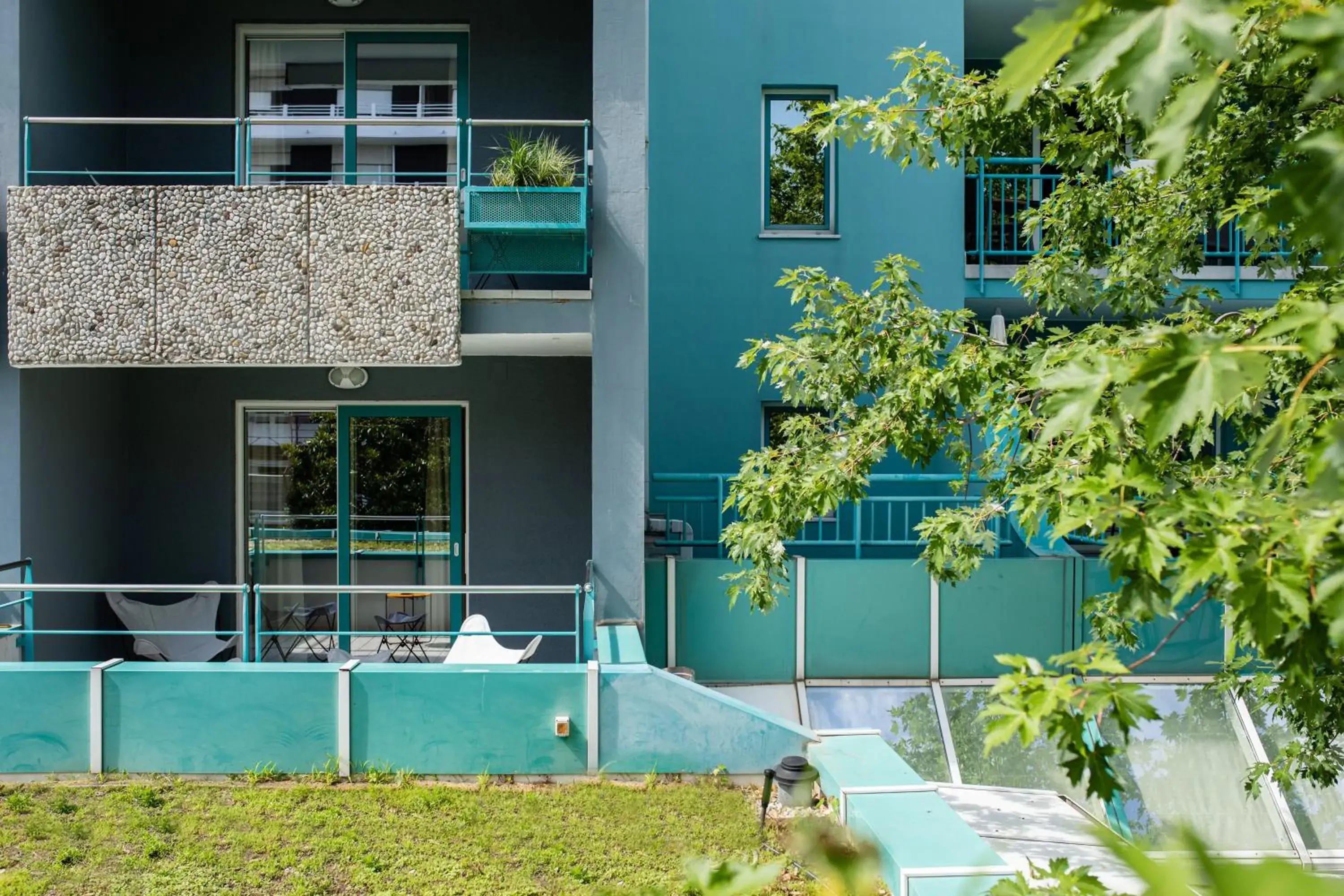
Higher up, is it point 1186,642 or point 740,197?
point 740,197

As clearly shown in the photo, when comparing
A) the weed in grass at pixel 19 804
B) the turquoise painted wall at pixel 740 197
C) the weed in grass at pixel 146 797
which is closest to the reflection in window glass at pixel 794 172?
the turquoise painted wall at pixel 740 197

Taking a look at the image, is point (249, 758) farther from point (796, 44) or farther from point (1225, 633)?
point (796, 44)

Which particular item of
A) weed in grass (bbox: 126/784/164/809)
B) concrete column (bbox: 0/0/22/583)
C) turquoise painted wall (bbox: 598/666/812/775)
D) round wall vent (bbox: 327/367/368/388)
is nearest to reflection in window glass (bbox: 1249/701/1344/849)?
turquoise painted wall (bbox: 598/666/812/775)

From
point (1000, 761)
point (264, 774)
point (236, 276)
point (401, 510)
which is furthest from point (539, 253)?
point (1000, 761)

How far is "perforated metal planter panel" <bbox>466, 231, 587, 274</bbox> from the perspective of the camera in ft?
29.9

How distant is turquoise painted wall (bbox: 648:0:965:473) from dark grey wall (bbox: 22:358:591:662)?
6.33 ft

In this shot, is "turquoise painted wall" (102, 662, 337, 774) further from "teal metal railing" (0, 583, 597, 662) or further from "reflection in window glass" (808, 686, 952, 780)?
"reflection in window glass" (808, 686, 952, 780)

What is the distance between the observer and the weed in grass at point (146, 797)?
715cm

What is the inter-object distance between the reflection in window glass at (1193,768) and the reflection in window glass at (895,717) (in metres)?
1.52

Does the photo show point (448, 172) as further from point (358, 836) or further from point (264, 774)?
point (358, 836)

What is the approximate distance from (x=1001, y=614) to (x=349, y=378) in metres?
6.96

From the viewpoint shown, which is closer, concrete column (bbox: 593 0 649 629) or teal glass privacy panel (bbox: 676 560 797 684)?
concrete column (bbox: 593 0 649 629)

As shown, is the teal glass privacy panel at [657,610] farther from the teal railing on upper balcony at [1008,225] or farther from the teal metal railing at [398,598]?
the teal railing on upper balcony at [1008,225]

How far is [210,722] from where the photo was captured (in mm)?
7766
